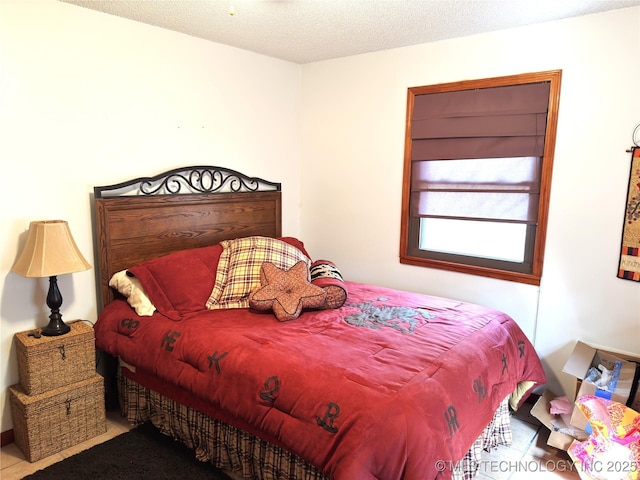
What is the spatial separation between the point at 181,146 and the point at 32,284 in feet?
4.19

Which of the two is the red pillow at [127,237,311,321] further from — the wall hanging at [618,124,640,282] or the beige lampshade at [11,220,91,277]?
the wall hanging at [618,124,640,282]

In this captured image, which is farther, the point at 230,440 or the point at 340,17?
the point at 340,17

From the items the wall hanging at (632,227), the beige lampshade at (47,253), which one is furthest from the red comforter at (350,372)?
the wall hanging at (632,227)

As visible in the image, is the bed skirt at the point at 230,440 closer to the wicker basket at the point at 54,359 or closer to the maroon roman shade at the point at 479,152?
the wicker basket at the point at 54,359

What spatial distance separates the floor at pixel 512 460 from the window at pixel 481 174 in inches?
38.4

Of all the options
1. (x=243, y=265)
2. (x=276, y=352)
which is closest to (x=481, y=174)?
(x=243, y=265)

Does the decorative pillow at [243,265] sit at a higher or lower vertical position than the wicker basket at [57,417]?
higher

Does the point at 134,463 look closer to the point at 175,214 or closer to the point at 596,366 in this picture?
the point at 175,214

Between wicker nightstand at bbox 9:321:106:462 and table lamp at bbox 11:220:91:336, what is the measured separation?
112 millimetres

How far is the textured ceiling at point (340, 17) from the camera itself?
241 centimetres

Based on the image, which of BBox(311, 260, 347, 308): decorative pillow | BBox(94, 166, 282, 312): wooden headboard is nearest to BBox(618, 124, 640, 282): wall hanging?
BBox(311, 260, 347, 308): decorative pillow

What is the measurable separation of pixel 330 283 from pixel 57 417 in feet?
5.43

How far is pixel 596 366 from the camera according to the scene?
2584 mm

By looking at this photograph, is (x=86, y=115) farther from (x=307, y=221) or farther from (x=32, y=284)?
(x=307, y=221)
